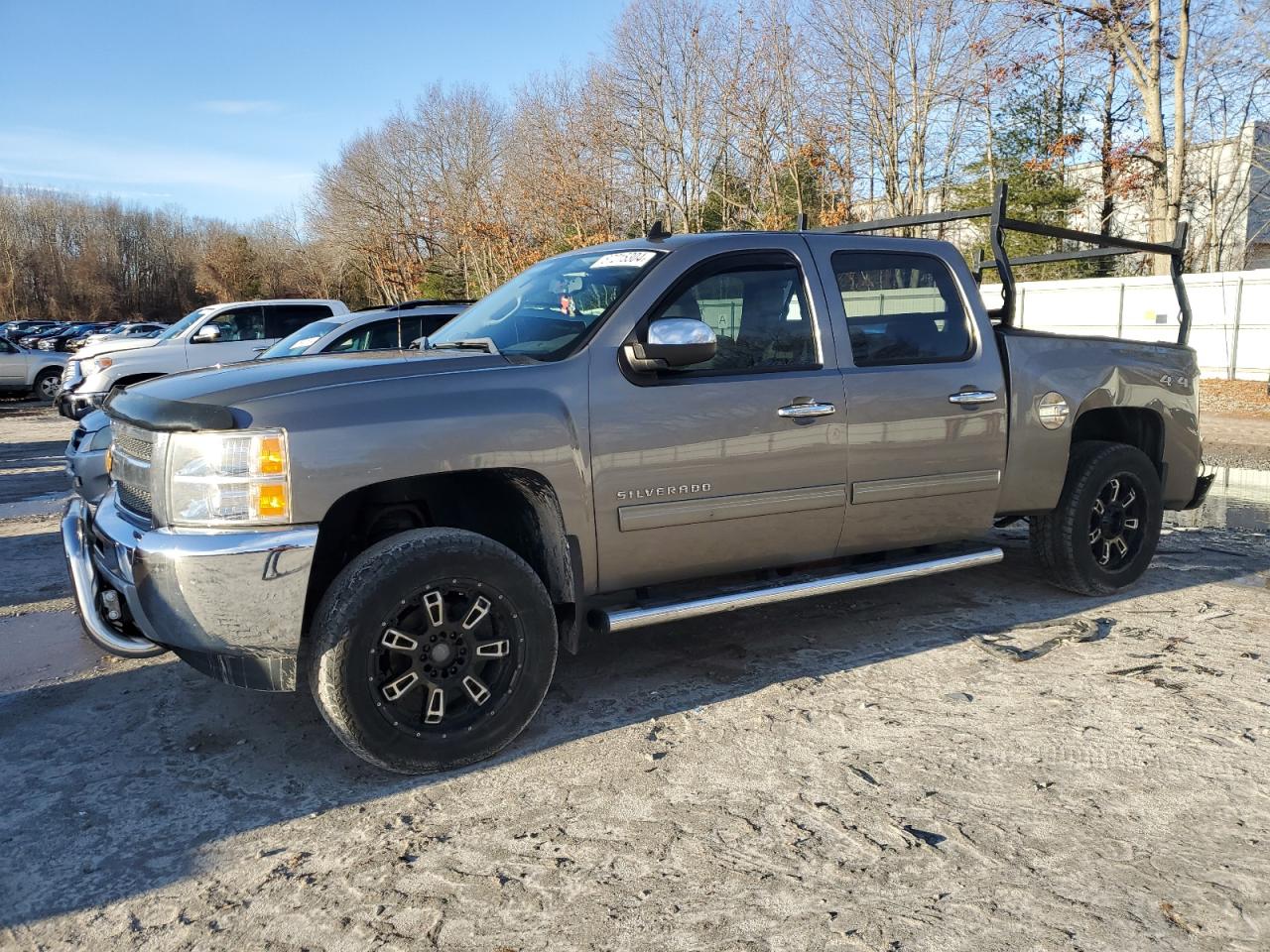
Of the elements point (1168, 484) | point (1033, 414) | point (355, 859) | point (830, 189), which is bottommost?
point (355, 859)

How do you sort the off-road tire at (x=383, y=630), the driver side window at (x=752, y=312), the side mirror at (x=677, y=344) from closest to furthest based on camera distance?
the off-road tire at (x=383, y=630) → the side mirror at (x=677, y=344) → the driver side window at (x=752, y=312)

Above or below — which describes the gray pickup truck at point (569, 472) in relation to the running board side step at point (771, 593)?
above

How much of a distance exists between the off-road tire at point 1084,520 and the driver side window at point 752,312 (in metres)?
1.99

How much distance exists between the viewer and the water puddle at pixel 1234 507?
8031 millimetres

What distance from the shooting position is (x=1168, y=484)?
6.08 metres

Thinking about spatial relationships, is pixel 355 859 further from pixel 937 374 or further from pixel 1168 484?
pixel 1168 484

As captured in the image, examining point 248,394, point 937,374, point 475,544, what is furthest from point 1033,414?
point 248,394

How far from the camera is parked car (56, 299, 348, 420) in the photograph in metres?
14.4

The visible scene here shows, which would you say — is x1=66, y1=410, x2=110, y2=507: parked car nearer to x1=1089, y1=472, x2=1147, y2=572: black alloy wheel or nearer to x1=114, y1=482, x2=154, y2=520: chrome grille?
x1=114, y1=482, x2=154, y2=520: chrome grille

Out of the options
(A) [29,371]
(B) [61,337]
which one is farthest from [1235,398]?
(B) [61,337]

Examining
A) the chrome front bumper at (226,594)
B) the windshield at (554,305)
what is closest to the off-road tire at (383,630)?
the chrome front bumper at (226,594)

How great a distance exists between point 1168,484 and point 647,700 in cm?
370

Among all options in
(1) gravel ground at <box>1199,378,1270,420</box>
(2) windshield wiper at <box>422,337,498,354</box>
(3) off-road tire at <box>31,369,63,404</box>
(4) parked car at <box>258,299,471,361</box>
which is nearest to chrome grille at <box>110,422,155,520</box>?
(2) windshield wiper at <box>422,337,498,354</box>

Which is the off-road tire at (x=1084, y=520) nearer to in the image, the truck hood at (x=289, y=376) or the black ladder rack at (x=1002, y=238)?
the black ladder rack at (x=1002, y=238)
